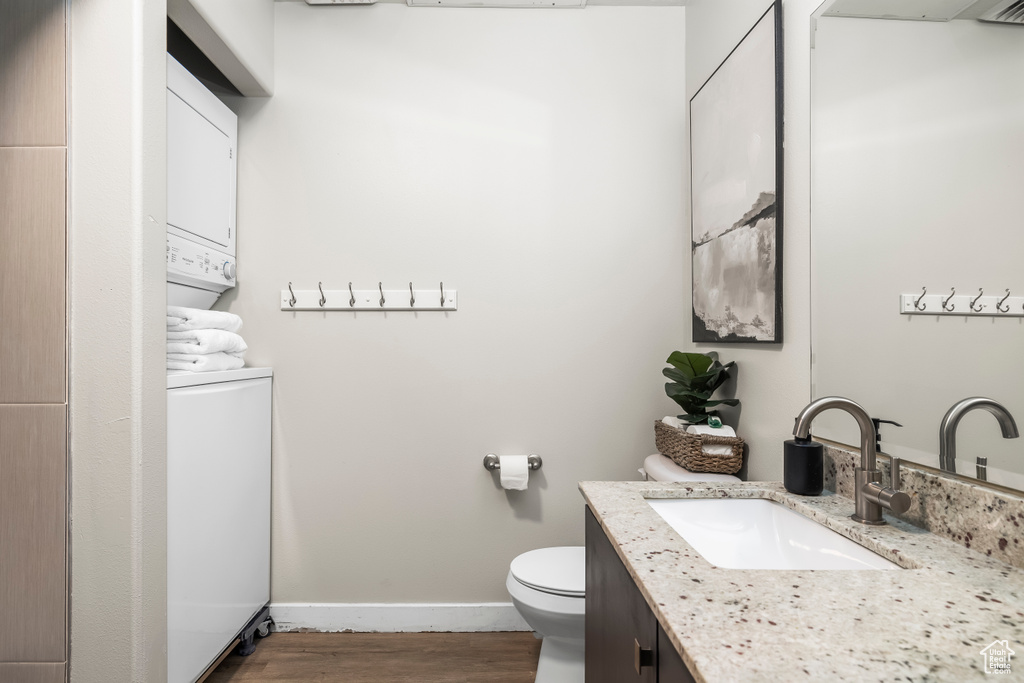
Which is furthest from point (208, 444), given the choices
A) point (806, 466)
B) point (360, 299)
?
point (806, 466)

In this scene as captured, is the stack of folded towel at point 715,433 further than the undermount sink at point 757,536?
Yes

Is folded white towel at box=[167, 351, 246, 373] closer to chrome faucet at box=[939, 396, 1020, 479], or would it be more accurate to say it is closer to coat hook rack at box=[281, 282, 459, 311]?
coat hook rack at box=[281, 282, 459, 311]

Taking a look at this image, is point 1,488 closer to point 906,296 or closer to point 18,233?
point 18,233

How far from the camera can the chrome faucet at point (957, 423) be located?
777 millimetres

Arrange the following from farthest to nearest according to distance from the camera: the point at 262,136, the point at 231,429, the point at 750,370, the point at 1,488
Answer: the point at 262,136
the point at 231,429
the point at 750,370
the point at 1,488

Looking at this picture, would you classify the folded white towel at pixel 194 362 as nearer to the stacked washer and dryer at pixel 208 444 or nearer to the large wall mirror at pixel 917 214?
the stacked washer and dryer at pixel 208 444

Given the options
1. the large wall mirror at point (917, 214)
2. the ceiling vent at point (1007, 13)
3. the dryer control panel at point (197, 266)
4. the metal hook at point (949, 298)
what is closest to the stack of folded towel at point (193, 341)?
the dryer control panel at point (197, 266)

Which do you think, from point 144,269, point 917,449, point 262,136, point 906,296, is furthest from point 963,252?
point 262,136

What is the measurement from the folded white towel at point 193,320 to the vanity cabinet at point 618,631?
1312 millimetres

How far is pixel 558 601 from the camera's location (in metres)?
1.53

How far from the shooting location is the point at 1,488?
4.02ft

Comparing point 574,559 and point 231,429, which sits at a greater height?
point 231,429

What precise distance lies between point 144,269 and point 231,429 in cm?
66

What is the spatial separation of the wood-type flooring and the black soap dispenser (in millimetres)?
1181
